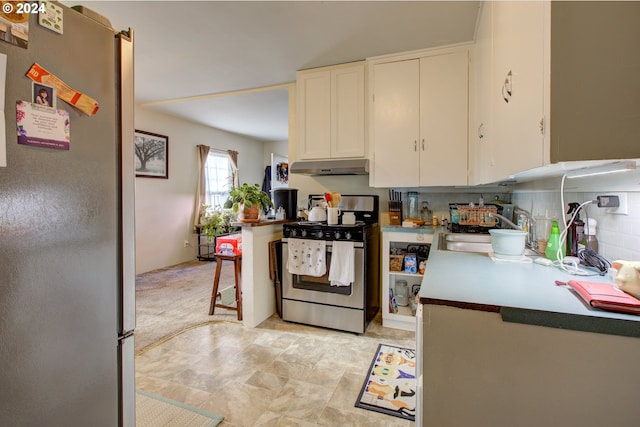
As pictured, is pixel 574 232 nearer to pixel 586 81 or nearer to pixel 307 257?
pixel 586 81

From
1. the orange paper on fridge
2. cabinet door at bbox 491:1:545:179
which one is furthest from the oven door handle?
the orange paper on fridge

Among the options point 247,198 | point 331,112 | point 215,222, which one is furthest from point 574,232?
point 215,222

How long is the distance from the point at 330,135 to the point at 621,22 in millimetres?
2392

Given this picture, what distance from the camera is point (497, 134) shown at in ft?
4.87

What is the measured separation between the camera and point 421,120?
2.73 meters

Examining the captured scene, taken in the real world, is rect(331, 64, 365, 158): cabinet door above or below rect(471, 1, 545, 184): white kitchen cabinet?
above

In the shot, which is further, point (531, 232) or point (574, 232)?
point (531, 232)

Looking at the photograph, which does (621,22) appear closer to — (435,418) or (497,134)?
(497,134)

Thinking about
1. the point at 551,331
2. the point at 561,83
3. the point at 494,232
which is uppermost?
the point at 561,83

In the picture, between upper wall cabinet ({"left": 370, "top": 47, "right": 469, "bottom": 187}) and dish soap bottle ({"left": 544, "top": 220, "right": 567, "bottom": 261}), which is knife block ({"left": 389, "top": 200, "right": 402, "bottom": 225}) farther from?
dish soap bottle ({"left": 544, "top": 220, "right": 567, "bottom": 261})

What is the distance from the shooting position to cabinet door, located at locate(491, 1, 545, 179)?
0.88 meters

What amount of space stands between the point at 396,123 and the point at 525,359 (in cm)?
231

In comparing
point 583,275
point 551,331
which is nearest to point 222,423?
point 551,331

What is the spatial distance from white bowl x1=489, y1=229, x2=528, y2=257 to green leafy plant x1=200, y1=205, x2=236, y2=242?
4230 millimetres
